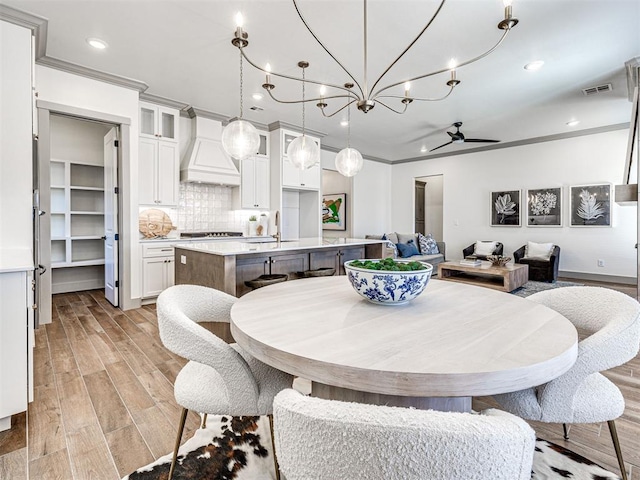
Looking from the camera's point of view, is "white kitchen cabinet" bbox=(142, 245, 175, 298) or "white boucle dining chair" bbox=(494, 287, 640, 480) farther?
"white kitchen cabinet" bbox=(142, 245, 175, 298)

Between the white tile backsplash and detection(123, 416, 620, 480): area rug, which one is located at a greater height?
the white tile backsplash

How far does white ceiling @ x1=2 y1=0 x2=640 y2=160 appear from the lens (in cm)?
257

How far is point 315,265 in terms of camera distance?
350 centimetres

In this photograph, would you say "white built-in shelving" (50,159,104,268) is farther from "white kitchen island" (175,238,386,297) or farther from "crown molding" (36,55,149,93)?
"white kitchen island" (175,238,386,297)

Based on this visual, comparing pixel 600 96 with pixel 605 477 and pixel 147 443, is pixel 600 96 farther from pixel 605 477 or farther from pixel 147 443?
pixel 147 443

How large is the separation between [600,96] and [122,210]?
633 centimetres

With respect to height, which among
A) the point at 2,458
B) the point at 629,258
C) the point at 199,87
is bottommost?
the point at 2,458

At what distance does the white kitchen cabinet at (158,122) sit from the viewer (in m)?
4.30

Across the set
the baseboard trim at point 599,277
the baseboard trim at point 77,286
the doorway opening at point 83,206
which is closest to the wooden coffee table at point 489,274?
the baseboard trim at point 599,277

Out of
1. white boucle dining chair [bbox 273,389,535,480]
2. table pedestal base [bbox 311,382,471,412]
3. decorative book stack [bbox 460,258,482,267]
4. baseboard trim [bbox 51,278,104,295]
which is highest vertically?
white boucle dining chair [bbox 273,389,535,480]

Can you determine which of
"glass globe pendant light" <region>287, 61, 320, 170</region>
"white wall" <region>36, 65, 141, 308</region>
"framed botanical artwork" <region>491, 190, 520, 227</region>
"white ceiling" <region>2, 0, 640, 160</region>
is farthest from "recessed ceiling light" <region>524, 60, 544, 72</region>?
"white wall" <region>36, 65, 141, 308</region>

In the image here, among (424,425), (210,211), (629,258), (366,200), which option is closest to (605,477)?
(424,425)

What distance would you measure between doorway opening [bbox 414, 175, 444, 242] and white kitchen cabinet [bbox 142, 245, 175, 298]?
268 inches

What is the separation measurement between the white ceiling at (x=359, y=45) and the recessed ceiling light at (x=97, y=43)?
52 millimetres
